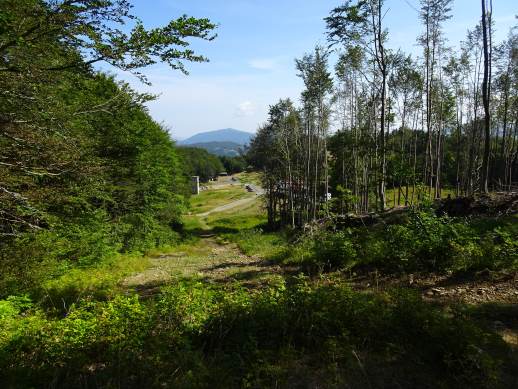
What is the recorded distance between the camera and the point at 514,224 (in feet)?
28.6

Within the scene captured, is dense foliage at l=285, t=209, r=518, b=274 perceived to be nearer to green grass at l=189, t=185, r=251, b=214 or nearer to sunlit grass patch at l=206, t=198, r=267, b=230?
sunlit grass patch at l=206, t=198, r=267, b=230

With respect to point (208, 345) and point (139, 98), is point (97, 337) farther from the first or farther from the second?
point (139, 98)

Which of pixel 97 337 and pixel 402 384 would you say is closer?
pixel 402 384

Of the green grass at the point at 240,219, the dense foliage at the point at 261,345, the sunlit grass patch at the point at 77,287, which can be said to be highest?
the dense foliage at the point at 261,345

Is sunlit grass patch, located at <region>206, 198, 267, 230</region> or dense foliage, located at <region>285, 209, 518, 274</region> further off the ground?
dense foliage, located at <region>285, 209, 518, 274</region>

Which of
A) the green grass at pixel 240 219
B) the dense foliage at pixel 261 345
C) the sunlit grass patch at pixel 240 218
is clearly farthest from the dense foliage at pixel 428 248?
the sunlit grass patch at pixel 240 218

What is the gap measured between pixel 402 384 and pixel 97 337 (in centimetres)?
391

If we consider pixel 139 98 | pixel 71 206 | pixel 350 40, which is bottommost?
pixel 71 206

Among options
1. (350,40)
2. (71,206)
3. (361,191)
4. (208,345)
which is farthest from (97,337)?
(361,191)

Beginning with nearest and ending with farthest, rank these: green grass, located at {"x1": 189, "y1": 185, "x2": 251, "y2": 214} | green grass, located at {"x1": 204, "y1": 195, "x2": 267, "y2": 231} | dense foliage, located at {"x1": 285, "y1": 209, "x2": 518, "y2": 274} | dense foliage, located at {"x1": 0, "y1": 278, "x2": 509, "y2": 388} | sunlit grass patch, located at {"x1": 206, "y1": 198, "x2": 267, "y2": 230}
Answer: dense foliage, located at {"x1": 0, "y1": 278, "x2": 509, "y2": 388}, dense foliage, located at {"x1": 285, "y1": 209, "x2": 518, "y2": 274}, green grass, located at {"x1": 204, "y1": 195, "x2": 267, "y2": 231}, sunlit grass patch, located at {"x1": 206, "y1": 198, "x2": 267, "y2": 230}, green grass, located at {"x1": 189, "y1": 185, "x2": 251, "y2": 214}

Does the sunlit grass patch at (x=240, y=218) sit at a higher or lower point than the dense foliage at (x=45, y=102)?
lower

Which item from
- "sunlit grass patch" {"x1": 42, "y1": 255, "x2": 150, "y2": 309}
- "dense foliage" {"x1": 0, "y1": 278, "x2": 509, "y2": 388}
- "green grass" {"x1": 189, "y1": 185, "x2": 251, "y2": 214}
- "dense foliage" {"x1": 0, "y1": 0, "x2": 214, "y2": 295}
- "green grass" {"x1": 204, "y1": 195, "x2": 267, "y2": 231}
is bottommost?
"green grass" {"x1": 204, "y1": 195, "x2": 267, "y2": 231}

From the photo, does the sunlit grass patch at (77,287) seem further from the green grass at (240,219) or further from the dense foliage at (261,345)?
the green grass at (240,219)

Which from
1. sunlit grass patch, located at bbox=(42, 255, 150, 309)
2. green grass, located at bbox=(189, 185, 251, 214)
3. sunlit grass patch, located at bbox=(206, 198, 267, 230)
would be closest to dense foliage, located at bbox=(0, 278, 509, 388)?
sunlit grass patch, located at bbox=(42, 255, 150, 309)
